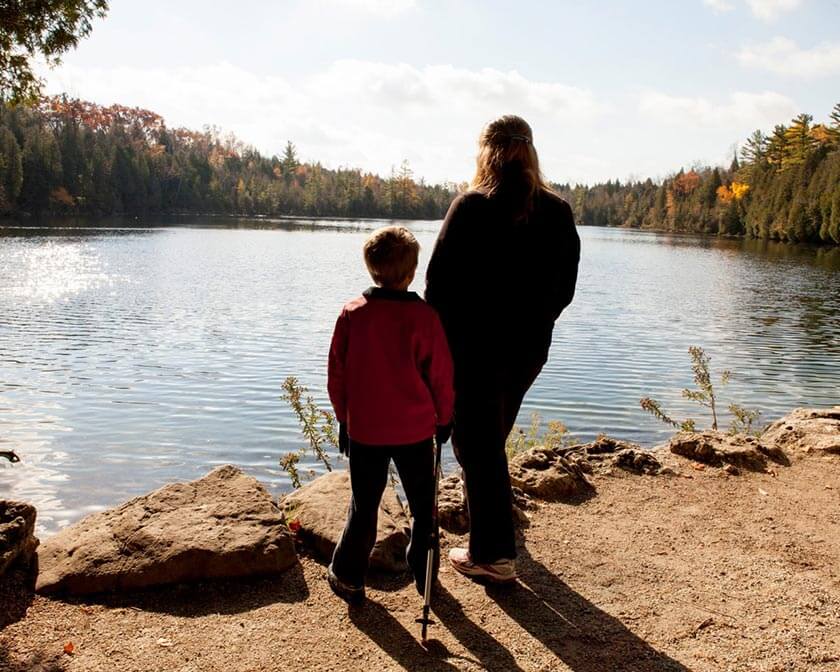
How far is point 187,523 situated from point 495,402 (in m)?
1.89

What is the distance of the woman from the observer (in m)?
3.72

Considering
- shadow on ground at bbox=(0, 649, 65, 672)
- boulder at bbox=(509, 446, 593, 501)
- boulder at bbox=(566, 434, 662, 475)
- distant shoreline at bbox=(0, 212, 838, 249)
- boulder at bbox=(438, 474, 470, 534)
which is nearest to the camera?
shadow on ground at bbox=(0, 649, 65, 672)

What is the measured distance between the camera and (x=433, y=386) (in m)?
3.66

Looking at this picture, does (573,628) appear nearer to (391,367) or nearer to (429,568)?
(429,568)

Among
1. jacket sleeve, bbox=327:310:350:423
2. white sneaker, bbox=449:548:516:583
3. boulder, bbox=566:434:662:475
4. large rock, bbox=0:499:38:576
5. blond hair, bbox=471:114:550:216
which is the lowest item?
boulder, bbox=566:434:662:475

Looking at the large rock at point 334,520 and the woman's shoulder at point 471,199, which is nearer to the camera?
the woman's shoulder at point 471,199

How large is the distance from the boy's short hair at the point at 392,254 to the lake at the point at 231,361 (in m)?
5.62

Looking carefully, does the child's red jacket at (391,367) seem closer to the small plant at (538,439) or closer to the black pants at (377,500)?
the black pants at (377,500)

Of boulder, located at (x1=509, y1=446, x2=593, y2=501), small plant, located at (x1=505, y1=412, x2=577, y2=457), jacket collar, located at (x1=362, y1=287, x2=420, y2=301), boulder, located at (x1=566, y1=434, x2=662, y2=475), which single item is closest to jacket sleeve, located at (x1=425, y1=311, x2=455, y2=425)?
jacket collar, located at (x1=362, y1=287, x2=420, y2=301)

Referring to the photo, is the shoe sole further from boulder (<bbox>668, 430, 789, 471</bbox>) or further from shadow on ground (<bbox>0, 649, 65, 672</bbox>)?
boulder (<bbox>668, 430, 789, 471</bbox>)

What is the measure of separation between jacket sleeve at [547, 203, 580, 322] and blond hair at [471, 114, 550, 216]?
294mm

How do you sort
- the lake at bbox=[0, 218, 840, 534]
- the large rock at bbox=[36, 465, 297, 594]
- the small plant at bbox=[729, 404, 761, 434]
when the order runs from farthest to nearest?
the lake at bbox=[0, 218, 840, 534] → the small plant at bbox=[729, 404, 761, 434] → the large rock at bbox=[36, 465, 297, 594]

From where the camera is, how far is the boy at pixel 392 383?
11.6 feet

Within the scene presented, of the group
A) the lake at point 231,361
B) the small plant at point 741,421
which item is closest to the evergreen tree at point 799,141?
the lake at point 231,361
